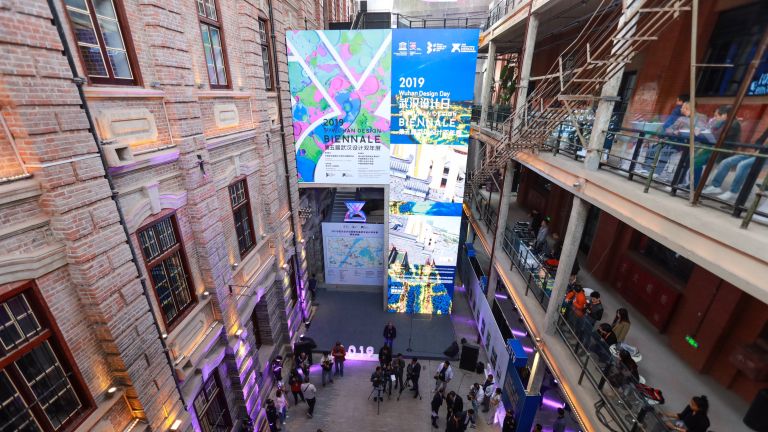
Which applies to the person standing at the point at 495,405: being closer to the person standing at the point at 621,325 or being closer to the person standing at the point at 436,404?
the person standing at the point at 436,404

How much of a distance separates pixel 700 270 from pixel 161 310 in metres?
11.2

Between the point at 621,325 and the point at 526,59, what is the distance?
7.71 meters

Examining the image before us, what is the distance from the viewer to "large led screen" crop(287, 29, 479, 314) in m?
10.9

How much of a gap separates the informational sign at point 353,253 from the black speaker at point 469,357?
5139 millimetres

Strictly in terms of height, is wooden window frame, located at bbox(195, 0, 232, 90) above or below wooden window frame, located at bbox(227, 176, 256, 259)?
above

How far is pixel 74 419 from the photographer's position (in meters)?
4.32

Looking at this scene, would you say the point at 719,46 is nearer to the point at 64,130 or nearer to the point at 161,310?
the point at 64,130

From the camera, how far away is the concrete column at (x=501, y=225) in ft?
36.3

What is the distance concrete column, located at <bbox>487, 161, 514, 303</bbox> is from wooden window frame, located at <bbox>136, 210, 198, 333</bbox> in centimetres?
935

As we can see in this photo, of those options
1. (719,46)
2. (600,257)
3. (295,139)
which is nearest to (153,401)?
(295,139)

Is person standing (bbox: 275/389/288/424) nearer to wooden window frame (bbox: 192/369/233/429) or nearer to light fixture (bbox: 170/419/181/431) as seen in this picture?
wooden window frame (bbox: 192/369/233/429)

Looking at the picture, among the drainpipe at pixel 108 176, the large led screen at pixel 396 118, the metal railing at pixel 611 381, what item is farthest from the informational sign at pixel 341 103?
the metal railing at pixel 611 381

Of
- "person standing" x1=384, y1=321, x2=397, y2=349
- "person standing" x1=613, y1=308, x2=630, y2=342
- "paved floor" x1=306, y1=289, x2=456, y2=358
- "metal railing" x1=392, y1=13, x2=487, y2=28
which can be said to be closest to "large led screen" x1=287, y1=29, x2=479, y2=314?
"metal railing" x1=392, y1=13, x2=487, y2=28

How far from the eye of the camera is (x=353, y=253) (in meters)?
15.0
